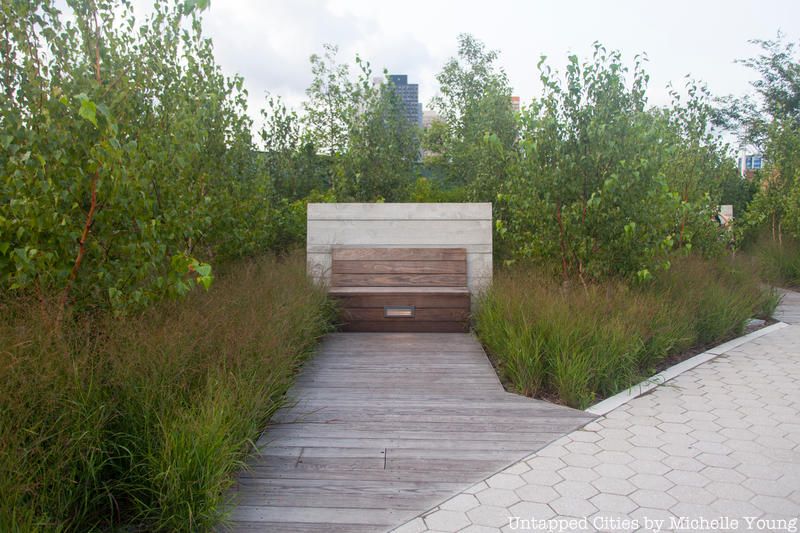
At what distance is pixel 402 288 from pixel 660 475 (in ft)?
14.4

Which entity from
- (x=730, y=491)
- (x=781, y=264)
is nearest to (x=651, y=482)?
(x=730, y=491)

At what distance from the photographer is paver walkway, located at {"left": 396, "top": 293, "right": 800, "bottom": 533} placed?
2674mm

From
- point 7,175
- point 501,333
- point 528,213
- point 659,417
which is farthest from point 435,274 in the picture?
point 7,175

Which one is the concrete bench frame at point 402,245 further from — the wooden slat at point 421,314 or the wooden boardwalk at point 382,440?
the wooden boardwalk at point 382,440

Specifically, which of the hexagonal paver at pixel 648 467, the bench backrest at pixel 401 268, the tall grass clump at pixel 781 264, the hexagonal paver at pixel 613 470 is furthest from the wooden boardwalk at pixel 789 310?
the hexagonal paver at pixel 613 470

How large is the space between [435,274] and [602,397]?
316cm

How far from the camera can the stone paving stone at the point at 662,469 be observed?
9.05 feet

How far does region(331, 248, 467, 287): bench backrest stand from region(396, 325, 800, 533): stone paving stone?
3133mm

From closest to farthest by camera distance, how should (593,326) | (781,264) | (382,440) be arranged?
(382,440) → (593,326) → (781,264)

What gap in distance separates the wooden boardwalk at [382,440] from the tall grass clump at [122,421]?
24 cm

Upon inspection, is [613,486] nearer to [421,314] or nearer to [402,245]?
[421,314]

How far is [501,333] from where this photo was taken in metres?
5.27

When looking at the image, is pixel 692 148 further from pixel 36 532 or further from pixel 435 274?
pixel 36 532

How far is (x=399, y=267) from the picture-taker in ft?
24.4
